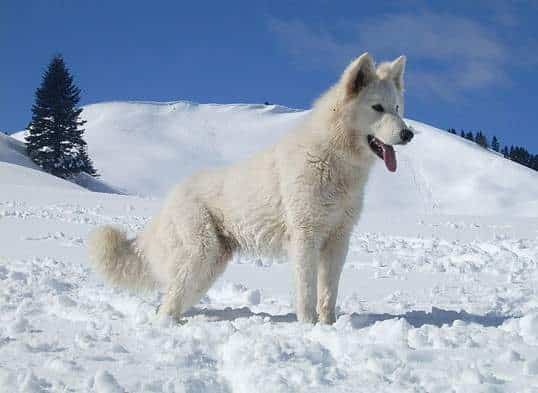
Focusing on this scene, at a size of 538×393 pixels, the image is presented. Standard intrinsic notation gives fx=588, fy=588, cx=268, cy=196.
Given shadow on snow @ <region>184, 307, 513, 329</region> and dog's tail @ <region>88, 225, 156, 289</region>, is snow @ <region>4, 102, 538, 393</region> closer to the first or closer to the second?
shadow on snow @ <region>184, 307, 513, 329</region>

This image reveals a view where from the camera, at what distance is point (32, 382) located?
3260 mm

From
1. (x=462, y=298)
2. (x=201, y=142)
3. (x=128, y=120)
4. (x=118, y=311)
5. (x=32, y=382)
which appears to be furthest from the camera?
(x=128, y=120)

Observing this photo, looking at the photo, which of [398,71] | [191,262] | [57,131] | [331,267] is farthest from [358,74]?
[57,131]

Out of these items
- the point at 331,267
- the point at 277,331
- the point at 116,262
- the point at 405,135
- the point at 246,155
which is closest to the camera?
the point at 277,331

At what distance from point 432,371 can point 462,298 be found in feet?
11.1

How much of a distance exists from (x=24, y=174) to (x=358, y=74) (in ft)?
88.4

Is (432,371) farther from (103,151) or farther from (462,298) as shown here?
(103,151)

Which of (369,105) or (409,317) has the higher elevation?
(369,105)

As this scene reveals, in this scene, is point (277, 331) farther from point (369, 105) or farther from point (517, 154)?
point (517, 154)

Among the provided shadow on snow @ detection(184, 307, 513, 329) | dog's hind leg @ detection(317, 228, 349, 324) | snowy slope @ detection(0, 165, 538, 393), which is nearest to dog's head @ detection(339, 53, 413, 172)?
dog's hind leg @ detection(317, 228, 349, 324)

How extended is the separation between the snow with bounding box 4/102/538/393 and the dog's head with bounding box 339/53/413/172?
3.70 ft

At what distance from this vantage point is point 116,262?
6.26 meters

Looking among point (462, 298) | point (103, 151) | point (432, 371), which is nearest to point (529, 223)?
point (462, 298)

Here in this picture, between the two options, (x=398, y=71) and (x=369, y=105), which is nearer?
(x=369, y=105)
